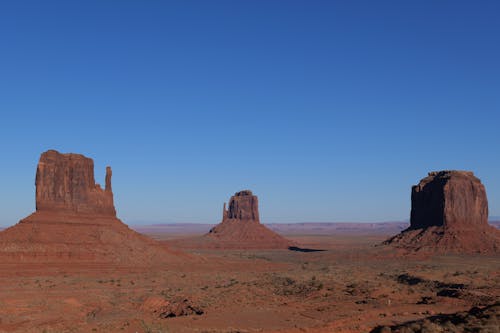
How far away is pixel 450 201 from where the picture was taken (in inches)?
3738

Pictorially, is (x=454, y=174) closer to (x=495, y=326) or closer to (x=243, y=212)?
(x=243, y=212)

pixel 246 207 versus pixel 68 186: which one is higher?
pixel 68 186

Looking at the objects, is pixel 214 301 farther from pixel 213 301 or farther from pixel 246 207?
pixel 246 207

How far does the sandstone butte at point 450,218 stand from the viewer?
292ft

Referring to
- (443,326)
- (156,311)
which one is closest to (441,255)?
(156,311)

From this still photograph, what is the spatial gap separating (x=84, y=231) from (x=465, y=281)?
133 feet

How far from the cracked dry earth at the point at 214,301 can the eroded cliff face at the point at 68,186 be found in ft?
33.3

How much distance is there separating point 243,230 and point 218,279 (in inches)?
3518

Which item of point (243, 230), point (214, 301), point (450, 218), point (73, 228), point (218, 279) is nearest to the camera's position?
point (214, 301)

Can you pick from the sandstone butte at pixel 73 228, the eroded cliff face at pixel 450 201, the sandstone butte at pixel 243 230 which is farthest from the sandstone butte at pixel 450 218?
the sandstone butte at pixel 73 228

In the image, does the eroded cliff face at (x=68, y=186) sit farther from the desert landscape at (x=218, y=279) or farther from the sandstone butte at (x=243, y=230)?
the sandstone butte at (x=243, y=230)

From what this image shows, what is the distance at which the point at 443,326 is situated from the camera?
18.6 meters

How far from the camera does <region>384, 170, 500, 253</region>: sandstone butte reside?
292 ft

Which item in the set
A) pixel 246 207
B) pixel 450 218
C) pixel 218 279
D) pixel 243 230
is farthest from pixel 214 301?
pixel 246 207
